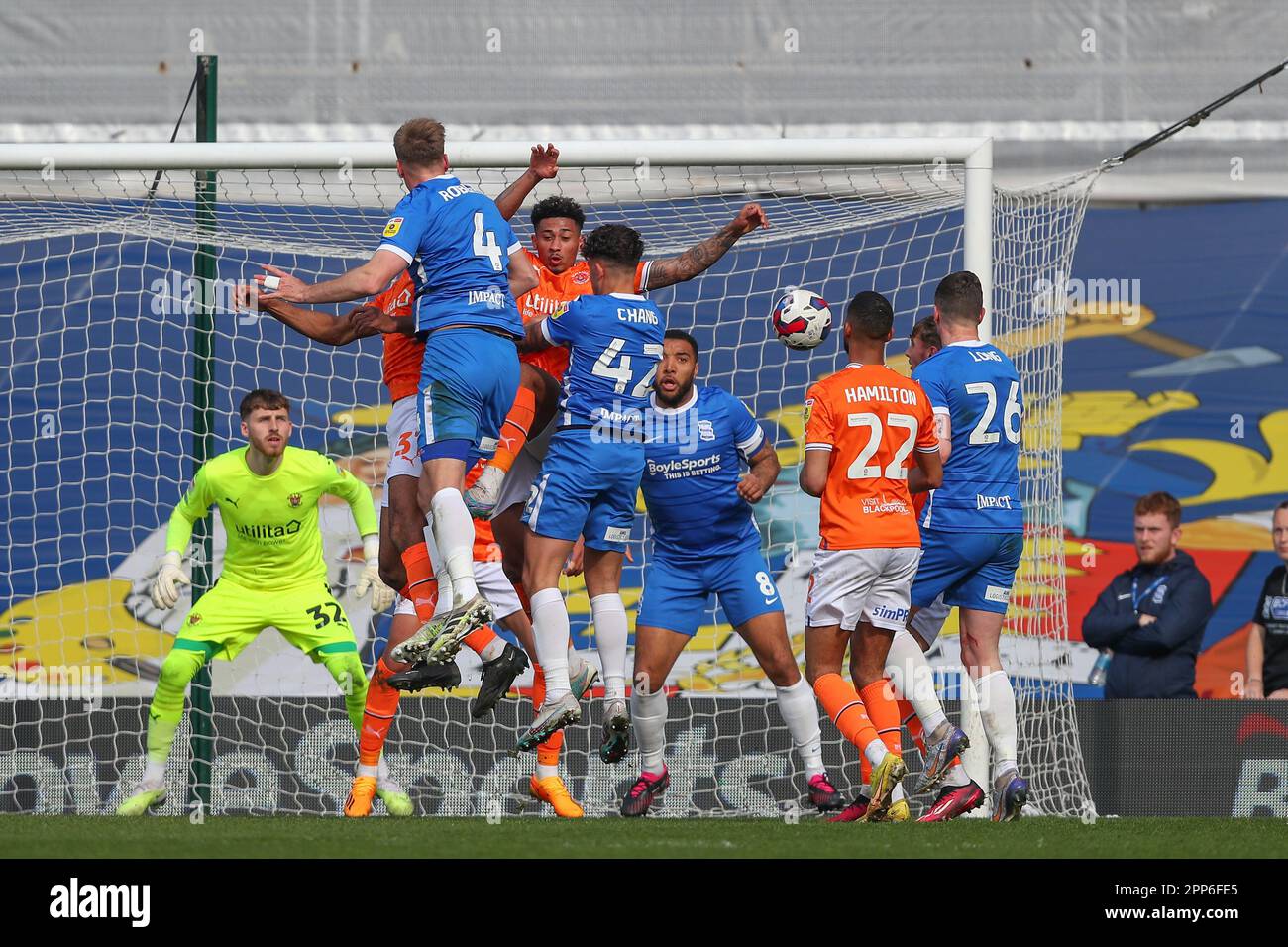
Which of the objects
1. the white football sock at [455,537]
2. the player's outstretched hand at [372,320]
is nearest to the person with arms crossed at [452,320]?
the white football sock at [455,537]

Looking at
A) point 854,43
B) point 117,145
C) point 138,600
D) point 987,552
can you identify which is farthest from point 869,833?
point 854,43

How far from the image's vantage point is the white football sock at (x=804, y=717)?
8.05 metres

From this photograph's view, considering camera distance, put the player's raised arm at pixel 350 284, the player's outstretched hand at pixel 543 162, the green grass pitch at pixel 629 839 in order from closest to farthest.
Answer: the green grass pitch at pixel 629 839 → the player's raised arm at pixel 350 284 → the player's outstretched hand at pixel 543 162

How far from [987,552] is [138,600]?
6.38m

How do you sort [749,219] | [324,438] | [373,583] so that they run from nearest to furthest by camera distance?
[749,219]
[373,583]
[324,438]

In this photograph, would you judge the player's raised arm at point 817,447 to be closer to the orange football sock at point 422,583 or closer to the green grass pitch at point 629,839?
the green grass pitch at point 629,839

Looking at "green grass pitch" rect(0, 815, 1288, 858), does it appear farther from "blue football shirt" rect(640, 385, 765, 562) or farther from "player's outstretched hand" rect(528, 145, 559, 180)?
"player's outstretched hand" rect(528, 145, 559, 180)

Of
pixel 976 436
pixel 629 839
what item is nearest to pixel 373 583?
pixel 629 839

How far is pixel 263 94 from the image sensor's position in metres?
13.0

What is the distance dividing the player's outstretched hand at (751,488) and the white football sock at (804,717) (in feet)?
3.05

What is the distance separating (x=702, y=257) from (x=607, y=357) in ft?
2.43

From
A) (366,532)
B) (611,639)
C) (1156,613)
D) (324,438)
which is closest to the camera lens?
(611,639)

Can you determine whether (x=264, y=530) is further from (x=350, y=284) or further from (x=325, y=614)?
(x=350, y=284)

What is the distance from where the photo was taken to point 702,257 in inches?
304
